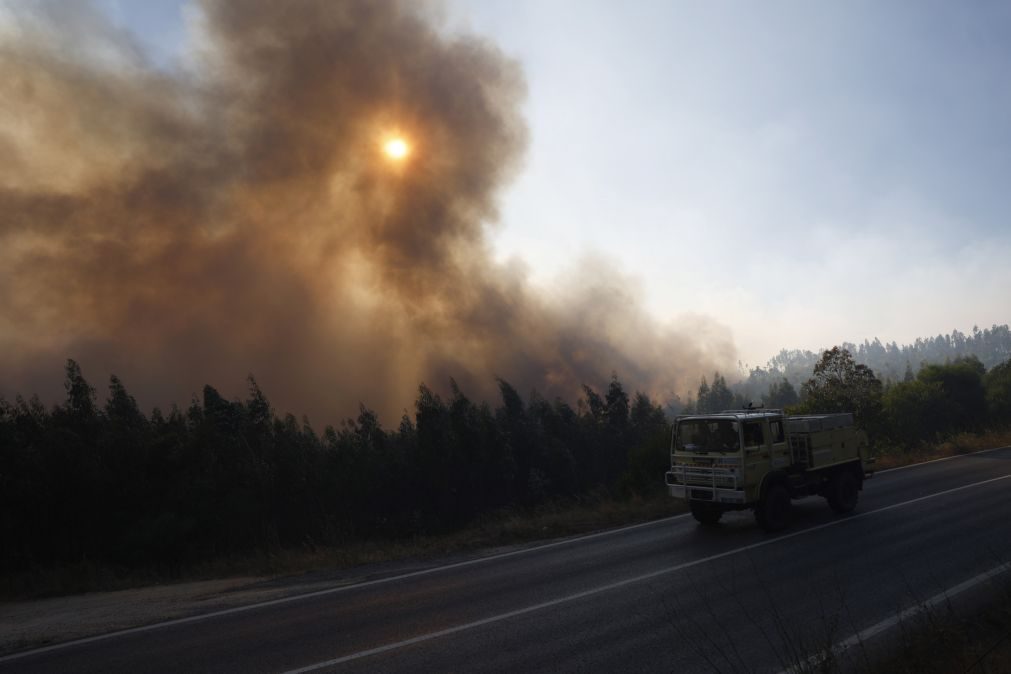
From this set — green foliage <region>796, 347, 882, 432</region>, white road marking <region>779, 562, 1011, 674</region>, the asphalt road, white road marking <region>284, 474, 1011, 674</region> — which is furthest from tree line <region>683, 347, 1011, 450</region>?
white road marking <region>779, 562, 1011, 674</region>

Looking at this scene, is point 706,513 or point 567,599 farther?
point 706,513

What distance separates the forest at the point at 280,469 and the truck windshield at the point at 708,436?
530 centimetres

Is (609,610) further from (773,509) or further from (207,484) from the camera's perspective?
(207,484)

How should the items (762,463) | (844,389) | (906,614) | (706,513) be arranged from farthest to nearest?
(844,389) → (706,513) → (762,463) → (906,614)

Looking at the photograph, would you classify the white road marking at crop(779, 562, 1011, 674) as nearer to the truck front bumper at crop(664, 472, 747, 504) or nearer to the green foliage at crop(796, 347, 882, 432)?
the truck front bumper at crop(664, 472, 747, 504)

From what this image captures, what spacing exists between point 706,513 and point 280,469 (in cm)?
3286

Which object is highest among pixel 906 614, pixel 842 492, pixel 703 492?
pixel 703 492

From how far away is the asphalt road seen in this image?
20.7 ft

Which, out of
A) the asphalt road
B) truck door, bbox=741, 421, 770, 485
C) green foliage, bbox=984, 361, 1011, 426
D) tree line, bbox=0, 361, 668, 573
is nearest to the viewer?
the asphalt road

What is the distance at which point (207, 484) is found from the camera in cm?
2278

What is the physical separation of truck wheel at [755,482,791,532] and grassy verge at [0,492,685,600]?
3.33 m

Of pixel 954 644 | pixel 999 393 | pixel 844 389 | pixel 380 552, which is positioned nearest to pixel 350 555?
pixel 380 552

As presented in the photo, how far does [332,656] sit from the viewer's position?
6469mm

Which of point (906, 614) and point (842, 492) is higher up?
point (842, 492)
